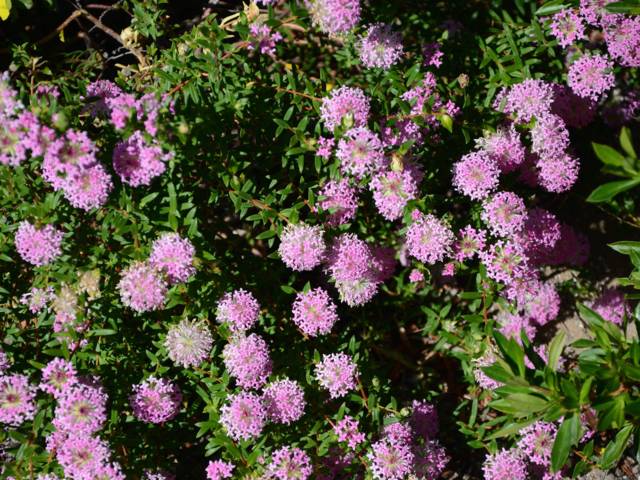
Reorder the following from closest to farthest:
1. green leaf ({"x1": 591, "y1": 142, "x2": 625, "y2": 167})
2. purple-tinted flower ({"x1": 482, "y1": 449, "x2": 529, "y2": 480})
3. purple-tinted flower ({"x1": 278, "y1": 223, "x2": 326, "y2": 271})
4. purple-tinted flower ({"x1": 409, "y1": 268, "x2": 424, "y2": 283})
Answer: green leaf ({"x1": 591, "y1": 142, "x2": 625, "y2": 167})
purple-tinted flower ({"x1": 278, "y1": 223, "x2": 326, "y2": 271})
purple-tinted flower ({"x1": 482, "y1": 449, "x2": 529, "y2": 480})
purple-tinted flower ({"x1": 409, "y1": 268, "x2": 424, "y2": 283})

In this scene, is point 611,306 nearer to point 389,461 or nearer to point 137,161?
point 389,461

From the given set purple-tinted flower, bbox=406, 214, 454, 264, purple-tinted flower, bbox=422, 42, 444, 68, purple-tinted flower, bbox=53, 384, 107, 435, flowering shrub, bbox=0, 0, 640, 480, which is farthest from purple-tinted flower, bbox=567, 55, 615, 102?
purple-tinted flower, bbox=53, 384, 107, 435

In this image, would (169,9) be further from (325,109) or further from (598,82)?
(598,82)

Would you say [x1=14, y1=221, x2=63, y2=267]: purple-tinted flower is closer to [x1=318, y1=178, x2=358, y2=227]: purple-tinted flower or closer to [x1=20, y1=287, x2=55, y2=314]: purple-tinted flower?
[x1=20, y1=287, x2=55, y2=314]: purple-tinted flower

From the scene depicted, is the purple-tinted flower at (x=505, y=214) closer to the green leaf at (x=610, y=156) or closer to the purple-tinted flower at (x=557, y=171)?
the purple-tinted flower at (x=557, y=171)

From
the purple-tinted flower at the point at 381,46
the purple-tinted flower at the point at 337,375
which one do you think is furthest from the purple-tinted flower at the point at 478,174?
the purple-tinted flower at the point at 337,375

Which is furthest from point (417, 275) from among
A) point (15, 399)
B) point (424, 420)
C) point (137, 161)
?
point (15, 399)
